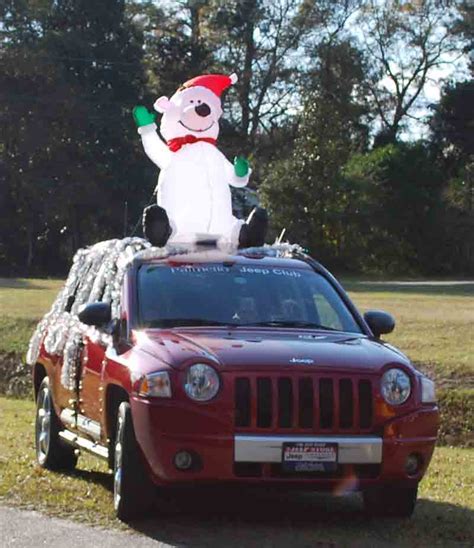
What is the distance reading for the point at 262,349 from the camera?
26.6 feet

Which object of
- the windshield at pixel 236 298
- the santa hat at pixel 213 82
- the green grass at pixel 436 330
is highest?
the santa hat at pixel 213 82

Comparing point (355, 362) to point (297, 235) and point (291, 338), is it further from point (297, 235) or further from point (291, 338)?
point (297, 235)

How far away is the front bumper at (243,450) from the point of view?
771cm

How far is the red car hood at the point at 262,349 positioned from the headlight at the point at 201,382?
2.0 inches

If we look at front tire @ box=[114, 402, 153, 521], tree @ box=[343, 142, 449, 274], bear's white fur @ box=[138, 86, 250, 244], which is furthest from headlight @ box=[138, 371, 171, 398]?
tree @ box=[343, 142, 449, 274]

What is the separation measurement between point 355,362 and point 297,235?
4558 cm

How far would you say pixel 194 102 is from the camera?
1323cm

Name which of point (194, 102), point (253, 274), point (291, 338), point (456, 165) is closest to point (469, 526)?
point (291, 338)

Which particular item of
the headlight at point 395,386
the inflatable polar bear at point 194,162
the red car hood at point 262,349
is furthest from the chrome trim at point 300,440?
the inflatable polar bear at point 194,162

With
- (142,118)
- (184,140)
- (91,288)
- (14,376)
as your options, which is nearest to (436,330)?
(14,376)

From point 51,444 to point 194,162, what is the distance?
3827mm

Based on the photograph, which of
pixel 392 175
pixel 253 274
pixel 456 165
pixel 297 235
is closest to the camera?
pixel 253 274

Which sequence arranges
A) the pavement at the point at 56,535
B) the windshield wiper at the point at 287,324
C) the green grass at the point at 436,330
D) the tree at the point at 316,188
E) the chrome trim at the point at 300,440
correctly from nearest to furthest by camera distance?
the pavement at the point at 56,535, the chrome trim at the point at 300,440, the windshield wiper at the point at 287,324, the green grass at the point at 436,330, the tree at the point at 316,188

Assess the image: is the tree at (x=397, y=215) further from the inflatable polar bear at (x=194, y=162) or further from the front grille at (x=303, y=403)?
the front grille at (x=303, y=403)
